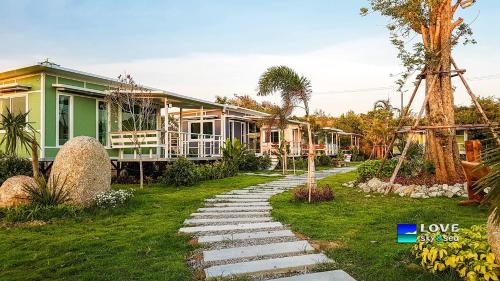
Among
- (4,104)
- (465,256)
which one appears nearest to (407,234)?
(465,256)

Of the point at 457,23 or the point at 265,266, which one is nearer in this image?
the point at 265,266

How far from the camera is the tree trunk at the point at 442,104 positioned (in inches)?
421

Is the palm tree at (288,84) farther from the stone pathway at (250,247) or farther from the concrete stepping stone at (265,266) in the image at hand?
the concrete stepping stone at (265,266)

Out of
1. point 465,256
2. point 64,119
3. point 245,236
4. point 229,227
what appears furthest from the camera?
point 64,119

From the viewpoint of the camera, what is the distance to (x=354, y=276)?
394cm

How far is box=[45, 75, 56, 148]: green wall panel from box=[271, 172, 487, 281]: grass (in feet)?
28.2

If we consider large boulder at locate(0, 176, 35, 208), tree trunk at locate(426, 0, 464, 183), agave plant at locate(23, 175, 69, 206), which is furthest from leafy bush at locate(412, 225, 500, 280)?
large boulder at locate(0, 176, 35, 208)

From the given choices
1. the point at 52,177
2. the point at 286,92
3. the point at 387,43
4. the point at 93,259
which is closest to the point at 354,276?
the point at 93,259

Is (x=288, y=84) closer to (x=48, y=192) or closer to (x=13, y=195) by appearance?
(x=48, y=192)

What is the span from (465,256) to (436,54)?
879 cm

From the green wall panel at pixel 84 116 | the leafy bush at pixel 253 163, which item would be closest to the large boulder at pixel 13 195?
the green wall panel at pixel 84 116

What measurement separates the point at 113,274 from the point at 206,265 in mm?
1035

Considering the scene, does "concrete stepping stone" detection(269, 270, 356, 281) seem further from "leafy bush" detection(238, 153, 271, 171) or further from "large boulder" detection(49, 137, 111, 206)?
"leafy bush" detection(238, 153, 271, 171)

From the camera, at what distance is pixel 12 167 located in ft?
36.4
